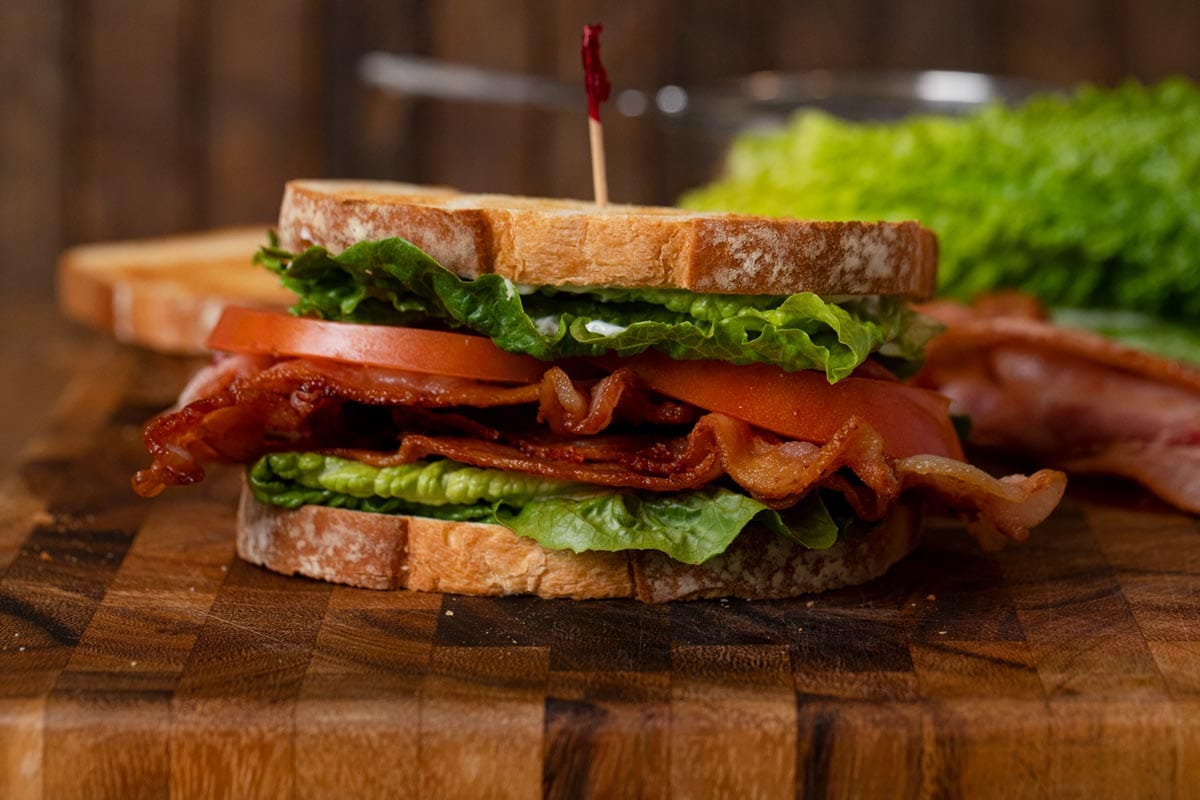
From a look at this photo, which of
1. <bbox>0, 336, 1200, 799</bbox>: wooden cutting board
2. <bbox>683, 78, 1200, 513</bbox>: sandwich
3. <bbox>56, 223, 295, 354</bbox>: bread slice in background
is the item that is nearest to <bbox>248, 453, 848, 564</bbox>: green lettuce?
<bbox>0, 336, 1200, 799</bbox>: wooden cutting board

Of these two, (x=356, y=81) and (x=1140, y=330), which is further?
(x=356, y=81)

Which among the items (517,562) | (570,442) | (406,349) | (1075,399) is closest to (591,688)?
(517,562)

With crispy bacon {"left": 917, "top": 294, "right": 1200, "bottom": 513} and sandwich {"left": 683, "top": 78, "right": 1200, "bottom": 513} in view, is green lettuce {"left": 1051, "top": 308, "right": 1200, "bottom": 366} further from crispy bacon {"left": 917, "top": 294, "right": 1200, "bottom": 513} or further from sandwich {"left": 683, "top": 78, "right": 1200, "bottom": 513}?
crispy bacon {"left": 917, "top": 294, "right": 1200, "bottom": 513}

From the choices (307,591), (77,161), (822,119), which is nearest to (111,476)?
(307,591)

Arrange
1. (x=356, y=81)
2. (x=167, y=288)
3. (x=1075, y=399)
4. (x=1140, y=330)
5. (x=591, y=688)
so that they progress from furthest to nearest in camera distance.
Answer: (x=356, y=81) → (x=167, y=288) → (x=1140, y=330) → (x=1075, y=399) → (x=591, y=688)

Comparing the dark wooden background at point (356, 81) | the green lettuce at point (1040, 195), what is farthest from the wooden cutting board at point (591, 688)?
the dark wooden background at point (356, 81)

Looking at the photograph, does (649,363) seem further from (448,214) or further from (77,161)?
(77,161)

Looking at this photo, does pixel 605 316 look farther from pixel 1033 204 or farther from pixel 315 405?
pixel 1033 204
